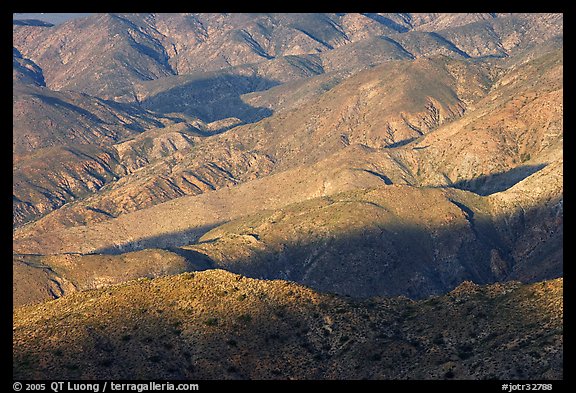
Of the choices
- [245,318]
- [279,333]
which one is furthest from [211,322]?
[279,333]

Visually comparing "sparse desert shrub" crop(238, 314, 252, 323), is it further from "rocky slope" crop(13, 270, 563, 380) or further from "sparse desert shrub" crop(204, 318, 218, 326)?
"sparse desert shrub" crop(204, 318, 218, 326)

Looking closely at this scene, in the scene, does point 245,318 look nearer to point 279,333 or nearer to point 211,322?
point 211,322

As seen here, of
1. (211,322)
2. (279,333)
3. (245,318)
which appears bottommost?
(279,333)

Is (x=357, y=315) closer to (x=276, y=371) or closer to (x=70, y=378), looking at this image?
(x=276, y=371)

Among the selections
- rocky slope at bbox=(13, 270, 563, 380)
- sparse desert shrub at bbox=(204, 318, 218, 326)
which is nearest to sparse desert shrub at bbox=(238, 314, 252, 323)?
rocky slope at bbox=(13, 270, 563, 380)

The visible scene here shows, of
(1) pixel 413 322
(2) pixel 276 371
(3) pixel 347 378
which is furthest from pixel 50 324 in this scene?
(1) pixel 413 322

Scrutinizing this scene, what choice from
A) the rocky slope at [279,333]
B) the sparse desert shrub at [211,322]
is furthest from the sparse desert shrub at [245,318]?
the sparse desert shrub at [211,322]

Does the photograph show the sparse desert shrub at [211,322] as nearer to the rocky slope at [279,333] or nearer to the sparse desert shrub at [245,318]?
the rocky slope at [279,333]

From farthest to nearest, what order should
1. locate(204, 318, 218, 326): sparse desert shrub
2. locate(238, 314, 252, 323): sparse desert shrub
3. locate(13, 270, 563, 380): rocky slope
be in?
locate(238, 314, 252, 323): sparse desert shrub, locate(204, 318, 218, 326): sparse desert shrub, locate(13, 270, 563, 380): rocky slope

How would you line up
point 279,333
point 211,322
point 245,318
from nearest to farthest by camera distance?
point 279,333, point 211,322, point 245,318
